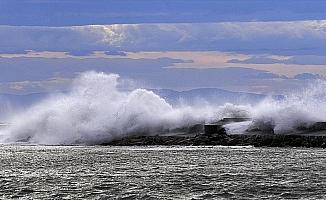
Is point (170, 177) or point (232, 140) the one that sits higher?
point (232, 140)

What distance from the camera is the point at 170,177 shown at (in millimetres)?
39250

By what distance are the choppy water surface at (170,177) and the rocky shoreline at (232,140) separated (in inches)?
484

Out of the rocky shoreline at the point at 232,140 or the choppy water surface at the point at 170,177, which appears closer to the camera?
the choppy water surface at the point at 170,177

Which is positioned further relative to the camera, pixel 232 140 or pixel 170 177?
pixel 232 140

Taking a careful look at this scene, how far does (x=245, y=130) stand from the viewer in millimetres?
79250

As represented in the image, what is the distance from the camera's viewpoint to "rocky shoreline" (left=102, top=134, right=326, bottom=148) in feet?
224

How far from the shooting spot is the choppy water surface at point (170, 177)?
3173 centimetres

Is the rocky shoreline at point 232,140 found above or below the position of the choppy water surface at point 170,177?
above

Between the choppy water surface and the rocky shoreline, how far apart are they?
12286 millimetres

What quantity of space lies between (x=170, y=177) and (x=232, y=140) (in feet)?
121

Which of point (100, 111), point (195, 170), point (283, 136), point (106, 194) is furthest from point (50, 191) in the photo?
point (100, 111)

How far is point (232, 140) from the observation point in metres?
75.4

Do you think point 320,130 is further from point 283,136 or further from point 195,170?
point 195,170

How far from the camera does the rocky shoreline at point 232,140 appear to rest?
68.2 metres
